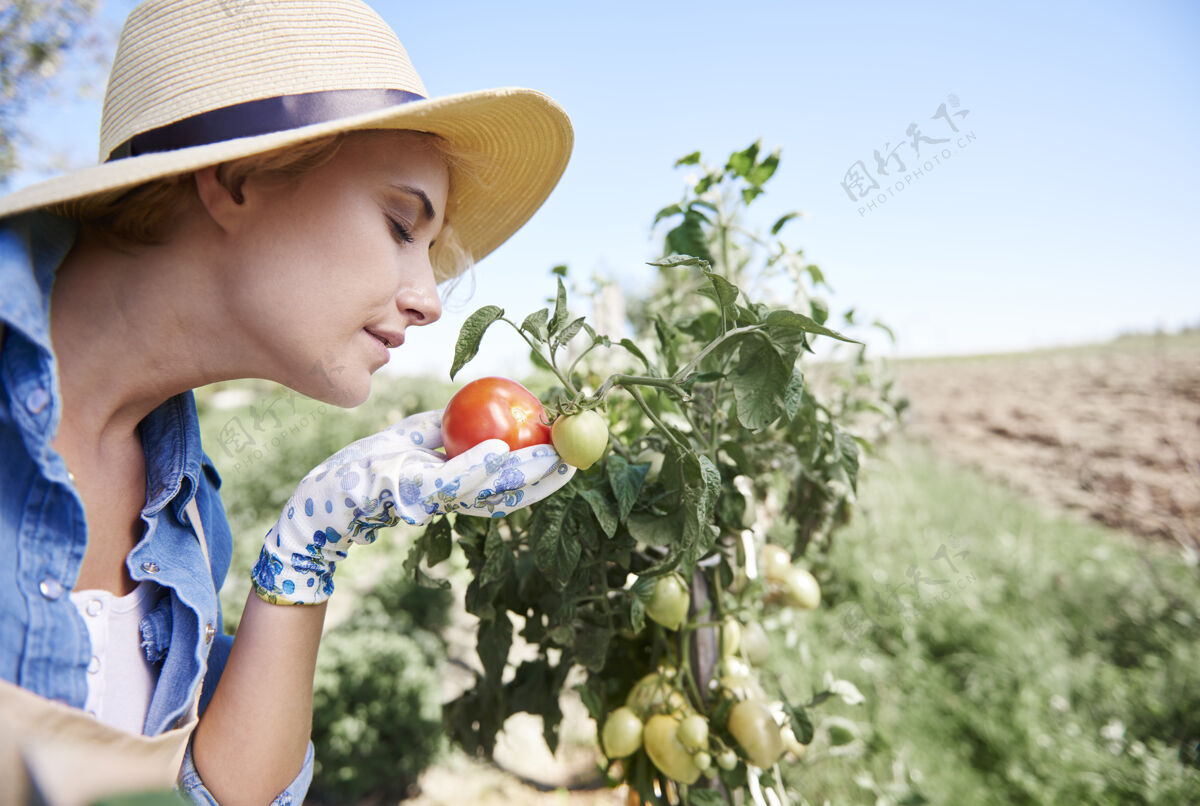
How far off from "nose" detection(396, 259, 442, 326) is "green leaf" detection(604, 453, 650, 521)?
1.09ft

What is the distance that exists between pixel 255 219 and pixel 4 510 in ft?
1.40

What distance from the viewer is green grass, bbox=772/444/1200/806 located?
90.6 inches

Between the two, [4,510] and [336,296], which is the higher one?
[336,296]

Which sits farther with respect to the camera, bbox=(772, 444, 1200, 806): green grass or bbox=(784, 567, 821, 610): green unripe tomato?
bbox=(772, 444, 1200, 806): green grass

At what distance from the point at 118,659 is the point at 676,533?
0.76 meters

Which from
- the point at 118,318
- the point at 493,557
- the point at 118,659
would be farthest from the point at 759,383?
the point at 118,659

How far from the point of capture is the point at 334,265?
33.7 inches

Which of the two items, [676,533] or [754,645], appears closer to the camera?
[676,533]

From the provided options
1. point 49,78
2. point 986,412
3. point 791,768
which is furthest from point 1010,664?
point 49,78

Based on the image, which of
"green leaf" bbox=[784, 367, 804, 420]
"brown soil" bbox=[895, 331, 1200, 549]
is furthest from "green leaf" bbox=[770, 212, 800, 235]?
"brown soil" bbox=[895, 331, 1200, 549]

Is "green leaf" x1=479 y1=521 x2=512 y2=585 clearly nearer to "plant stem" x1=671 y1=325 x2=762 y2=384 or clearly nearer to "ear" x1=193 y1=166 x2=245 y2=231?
"plant stem" x1=671 y1=325 x2=762 y2=384

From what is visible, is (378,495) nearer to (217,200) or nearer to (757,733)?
(217,200)

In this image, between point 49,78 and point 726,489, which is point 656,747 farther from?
point 49,78

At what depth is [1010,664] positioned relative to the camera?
9.75 feet
